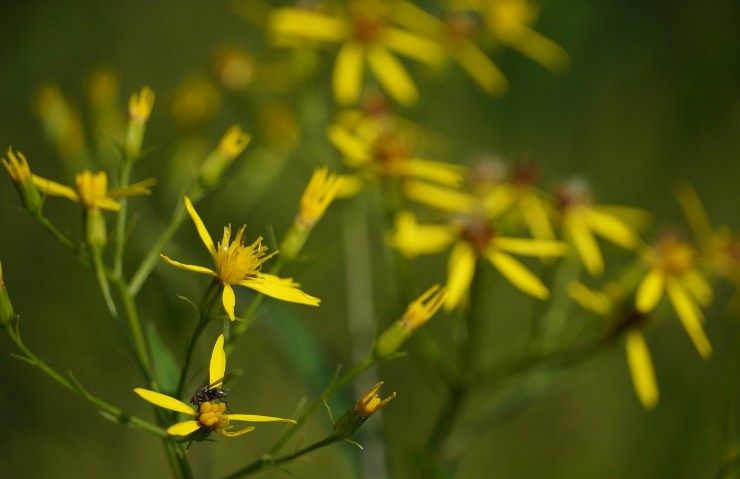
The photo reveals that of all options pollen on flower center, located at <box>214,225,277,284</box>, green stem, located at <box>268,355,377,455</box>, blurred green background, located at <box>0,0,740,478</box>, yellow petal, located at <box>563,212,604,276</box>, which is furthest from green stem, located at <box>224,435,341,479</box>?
yellow petal, located at <box>563,212,604,276</box>

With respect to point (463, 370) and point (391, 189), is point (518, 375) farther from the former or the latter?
point (391, 189)

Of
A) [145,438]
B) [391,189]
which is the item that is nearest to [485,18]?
[391,189]

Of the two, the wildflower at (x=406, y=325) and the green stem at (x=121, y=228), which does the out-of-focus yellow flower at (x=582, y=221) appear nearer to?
the wildflower at (x=406, y=325)

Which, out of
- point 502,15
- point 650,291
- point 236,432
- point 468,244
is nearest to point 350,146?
point 468,244

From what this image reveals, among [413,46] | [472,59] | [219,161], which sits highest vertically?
[219,161]

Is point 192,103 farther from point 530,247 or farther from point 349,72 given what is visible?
point 530,247
